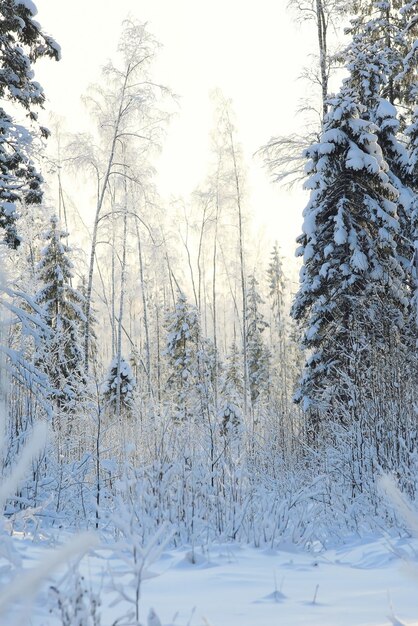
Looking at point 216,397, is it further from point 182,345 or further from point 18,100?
point 182,345

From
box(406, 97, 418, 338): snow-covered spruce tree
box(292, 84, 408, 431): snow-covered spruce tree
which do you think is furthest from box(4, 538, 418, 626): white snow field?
box(406, 97, 418, 338): snow-covered spruce tree

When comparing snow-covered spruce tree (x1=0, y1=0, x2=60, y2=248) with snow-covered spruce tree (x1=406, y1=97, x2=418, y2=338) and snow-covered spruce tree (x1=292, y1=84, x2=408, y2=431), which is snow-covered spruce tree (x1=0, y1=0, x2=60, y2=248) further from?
snow-covered spruce tree (x1=406, y1=97, x2=418, y2=338)

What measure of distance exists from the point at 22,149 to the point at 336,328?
7.10m

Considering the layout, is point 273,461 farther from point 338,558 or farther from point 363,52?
point 363,52

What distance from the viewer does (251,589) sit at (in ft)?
8.75

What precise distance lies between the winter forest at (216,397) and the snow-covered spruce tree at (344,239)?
0.15ft

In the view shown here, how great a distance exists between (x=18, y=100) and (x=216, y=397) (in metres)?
5.72

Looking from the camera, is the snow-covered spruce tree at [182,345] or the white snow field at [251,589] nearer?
the white snow field at [251,589]

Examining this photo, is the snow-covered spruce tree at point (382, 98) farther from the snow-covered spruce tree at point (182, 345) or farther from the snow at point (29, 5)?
the snow-covered spruce tree at point (182, 345)

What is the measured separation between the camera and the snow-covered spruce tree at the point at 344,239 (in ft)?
37.8

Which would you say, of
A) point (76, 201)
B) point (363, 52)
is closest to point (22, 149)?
point (363, 52)

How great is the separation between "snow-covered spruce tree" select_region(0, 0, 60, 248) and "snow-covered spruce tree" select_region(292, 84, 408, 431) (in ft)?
19.0

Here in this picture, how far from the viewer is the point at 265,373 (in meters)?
37.5

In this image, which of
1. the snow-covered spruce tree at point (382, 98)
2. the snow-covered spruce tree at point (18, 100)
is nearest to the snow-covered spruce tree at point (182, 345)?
the snow-covered spruce tree at point (382, 98)
